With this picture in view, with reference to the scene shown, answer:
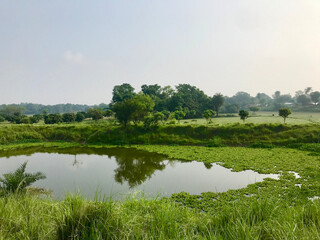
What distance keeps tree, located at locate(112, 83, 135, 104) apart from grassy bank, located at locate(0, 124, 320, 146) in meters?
41.0

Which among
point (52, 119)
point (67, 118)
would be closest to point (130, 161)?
point (52, 119)

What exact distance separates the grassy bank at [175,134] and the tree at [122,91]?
4101cm

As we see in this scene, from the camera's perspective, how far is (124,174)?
1384cm

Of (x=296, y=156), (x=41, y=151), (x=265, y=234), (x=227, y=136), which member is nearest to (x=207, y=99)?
(x=227, y=136)

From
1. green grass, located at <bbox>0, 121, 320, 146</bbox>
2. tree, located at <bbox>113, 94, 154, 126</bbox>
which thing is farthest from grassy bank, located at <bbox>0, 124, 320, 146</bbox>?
tree, located at <bbox>113, 94, 154, 126</bbox>

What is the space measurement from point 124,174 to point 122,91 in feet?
210

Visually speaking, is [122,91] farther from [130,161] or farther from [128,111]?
[130,161]

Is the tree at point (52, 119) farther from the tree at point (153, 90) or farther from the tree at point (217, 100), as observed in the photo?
the tree at point (217, 100)

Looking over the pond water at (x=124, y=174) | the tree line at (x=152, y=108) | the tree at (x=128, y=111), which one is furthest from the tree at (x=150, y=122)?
the pond water at (x=124, y=174)

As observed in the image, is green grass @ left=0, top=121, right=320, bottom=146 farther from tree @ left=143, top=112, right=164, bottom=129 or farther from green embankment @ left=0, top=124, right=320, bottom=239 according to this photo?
tree @ left=143, top=112, right=164, bottom=129

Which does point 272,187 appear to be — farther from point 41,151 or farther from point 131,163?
point 41,151

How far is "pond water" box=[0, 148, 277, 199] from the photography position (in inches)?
434

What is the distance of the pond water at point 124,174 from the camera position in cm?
1102

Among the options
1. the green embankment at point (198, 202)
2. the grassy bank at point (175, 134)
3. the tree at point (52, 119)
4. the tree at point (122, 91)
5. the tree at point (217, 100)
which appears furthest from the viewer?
the tree at point (122, 91)
